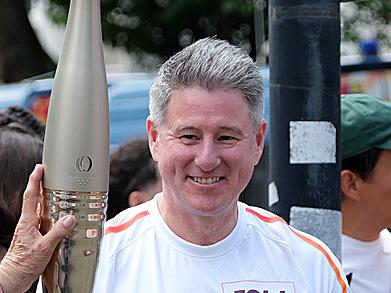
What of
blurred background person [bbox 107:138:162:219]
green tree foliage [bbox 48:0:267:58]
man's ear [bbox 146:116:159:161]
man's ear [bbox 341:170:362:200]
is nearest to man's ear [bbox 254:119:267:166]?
man's ear [bbox 146:116:159:161]

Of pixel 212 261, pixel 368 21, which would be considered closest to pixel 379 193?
pixel 212 261

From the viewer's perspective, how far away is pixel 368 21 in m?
12.3

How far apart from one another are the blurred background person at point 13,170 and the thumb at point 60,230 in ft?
4.10

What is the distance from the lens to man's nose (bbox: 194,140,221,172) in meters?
2.57

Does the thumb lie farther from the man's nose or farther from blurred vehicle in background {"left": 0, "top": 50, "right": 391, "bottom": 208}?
blurred vehicle in background {"left": 0, "top": 50, "right": 391, "bottom": 208}

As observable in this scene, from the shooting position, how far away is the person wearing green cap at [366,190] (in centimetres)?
395

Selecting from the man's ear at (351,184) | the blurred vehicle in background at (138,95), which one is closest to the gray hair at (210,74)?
the man's ear at (351,184)

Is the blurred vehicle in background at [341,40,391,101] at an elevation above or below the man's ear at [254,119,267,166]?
below

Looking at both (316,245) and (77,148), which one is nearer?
(77,148)

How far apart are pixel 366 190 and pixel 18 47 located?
10.1 metres

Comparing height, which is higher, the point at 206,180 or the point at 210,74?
the point at 210,74

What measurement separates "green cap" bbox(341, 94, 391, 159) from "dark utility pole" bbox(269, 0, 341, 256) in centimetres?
72

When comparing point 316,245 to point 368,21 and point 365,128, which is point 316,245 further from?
point 368,21

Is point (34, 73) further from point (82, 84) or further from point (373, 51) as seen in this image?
point (82, 84)
